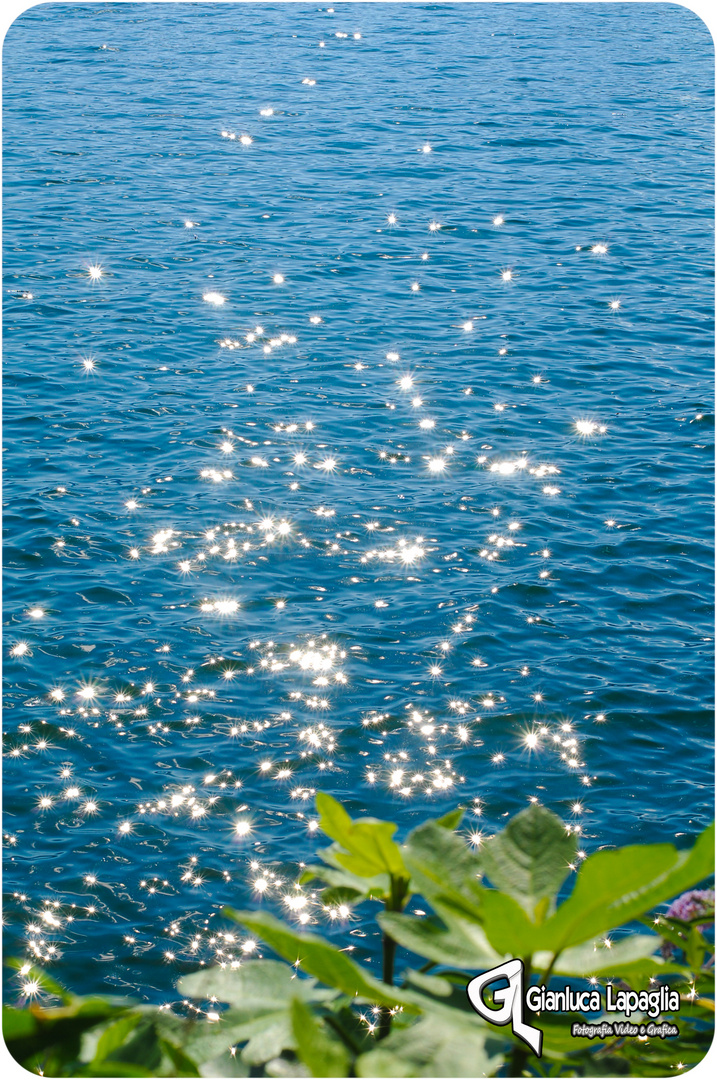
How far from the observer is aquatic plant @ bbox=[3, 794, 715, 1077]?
134 cm

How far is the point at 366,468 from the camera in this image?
1795cm

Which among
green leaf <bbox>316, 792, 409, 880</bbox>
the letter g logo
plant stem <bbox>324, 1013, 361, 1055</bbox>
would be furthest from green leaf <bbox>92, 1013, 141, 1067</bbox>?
the letter g logo

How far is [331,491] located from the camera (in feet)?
56.6

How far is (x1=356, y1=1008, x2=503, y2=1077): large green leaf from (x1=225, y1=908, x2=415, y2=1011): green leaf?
91 mm

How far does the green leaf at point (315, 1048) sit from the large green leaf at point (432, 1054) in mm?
33

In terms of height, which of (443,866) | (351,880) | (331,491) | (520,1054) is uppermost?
(443,866)

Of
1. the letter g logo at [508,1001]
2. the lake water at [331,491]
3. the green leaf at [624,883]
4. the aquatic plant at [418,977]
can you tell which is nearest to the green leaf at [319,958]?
the aquatic plant at [418,977]

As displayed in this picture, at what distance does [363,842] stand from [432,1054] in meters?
0.37

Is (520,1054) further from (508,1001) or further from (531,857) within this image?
(531,857)

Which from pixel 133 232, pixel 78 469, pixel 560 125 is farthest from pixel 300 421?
pixel 560 125

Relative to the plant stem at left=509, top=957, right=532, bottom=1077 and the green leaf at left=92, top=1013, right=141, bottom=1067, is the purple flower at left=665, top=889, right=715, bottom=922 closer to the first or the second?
the plant stem at left=509, top=957, right=532, bottom=1077

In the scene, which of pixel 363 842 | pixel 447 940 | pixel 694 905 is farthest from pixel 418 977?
pixel 694 905

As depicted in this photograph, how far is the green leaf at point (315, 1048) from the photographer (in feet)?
4.18

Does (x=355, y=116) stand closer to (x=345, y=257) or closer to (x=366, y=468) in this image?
(x=345, y=257)
